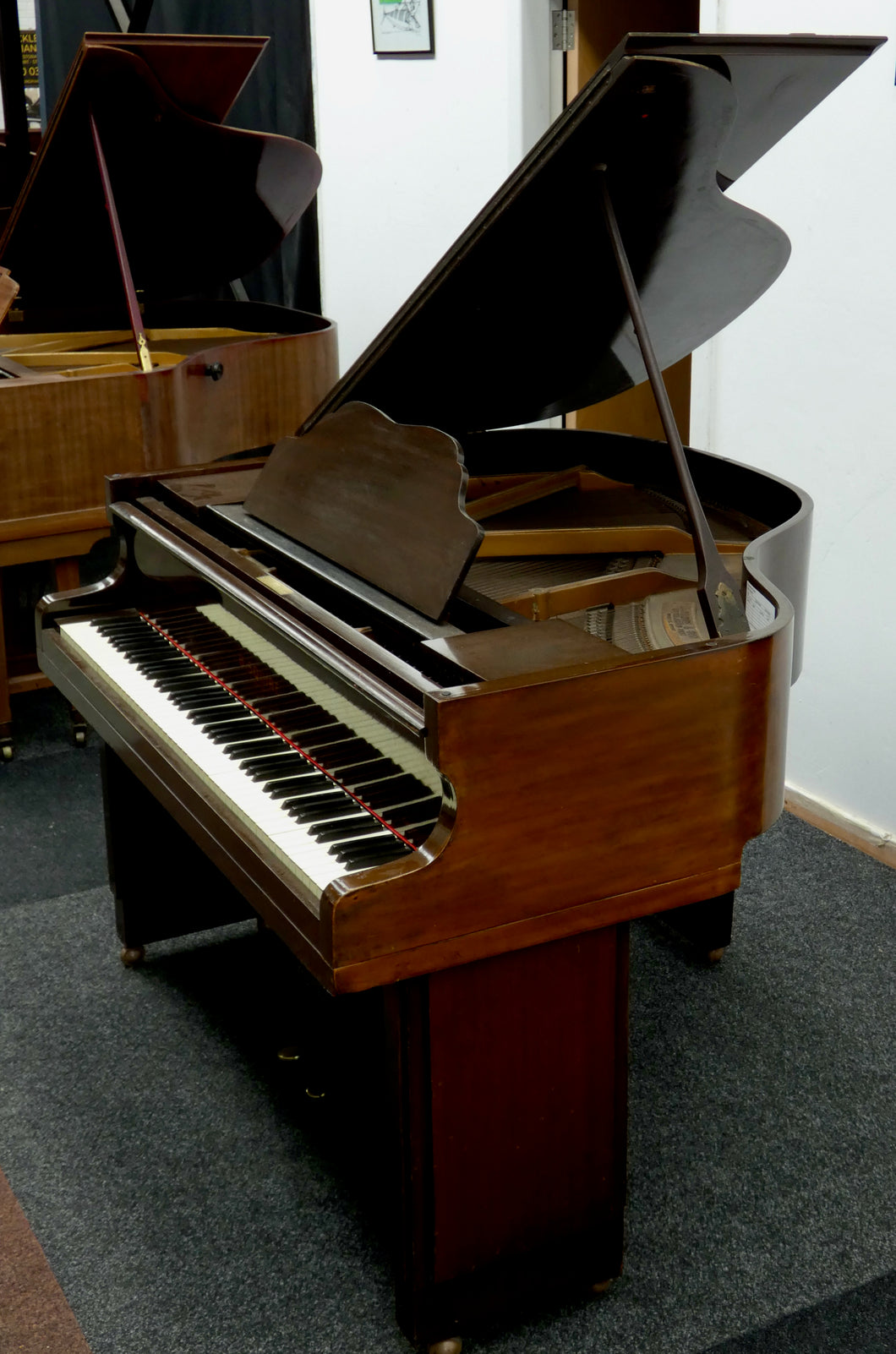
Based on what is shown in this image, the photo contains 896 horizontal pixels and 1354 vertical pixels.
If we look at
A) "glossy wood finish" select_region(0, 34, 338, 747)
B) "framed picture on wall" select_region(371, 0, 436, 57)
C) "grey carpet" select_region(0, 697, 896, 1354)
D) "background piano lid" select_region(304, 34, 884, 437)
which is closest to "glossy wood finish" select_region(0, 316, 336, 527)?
"glossy wood finish" select_region(0, 34, 338, 747)

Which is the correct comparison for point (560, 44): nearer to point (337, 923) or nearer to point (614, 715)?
point (614, 715)

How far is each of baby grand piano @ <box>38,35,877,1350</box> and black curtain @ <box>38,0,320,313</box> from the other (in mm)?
3426

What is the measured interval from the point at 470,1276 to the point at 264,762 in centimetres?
74

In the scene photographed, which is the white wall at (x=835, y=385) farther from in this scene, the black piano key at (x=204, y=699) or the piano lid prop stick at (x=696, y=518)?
the black piano key at (x=204, y=699)

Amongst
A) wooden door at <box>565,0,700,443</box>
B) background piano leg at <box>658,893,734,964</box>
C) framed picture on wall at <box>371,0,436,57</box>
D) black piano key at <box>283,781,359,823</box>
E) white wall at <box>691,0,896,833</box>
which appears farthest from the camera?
framed picture on wall at <box>371,0,436,57</box>

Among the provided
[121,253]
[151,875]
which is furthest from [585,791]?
[121,253]

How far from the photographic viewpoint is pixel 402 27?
466cm

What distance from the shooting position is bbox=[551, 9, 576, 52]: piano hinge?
4.10 m

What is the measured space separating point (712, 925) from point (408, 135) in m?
3.24

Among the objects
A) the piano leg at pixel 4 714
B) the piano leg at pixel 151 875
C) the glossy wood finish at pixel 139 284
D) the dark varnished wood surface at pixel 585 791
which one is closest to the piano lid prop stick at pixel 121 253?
the glossy wood finish at pixel 139 284

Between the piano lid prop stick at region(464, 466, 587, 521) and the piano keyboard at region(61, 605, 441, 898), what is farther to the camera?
the piano lid prop stick at region(464, 466, 587, 521)

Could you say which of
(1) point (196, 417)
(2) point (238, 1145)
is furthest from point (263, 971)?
(1) point (196, 417)

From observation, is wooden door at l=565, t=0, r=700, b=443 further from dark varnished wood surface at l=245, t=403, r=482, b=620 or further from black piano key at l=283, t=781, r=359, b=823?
black piano key at l=283, t=781, r=359, b=823

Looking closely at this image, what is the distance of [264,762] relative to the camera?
1.85m
